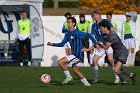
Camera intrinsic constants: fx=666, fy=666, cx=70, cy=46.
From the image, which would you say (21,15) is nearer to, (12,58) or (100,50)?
(12,58)

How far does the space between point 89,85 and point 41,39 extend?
10988mm

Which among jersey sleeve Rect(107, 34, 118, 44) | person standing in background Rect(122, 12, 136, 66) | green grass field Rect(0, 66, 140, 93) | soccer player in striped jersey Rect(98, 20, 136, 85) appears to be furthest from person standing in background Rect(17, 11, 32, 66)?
jersey sleeve Rect(107, 34, 118, 44)

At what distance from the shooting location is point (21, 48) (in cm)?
2795

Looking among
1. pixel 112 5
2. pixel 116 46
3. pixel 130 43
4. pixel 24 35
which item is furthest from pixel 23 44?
pixel 112 5

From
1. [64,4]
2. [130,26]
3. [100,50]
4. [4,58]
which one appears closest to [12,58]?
[4,58]

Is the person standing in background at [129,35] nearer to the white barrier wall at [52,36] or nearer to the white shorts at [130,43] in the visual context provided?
the white shorts at [130,43]

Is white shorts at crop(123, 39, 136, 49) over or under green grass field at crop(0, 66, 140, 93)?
over

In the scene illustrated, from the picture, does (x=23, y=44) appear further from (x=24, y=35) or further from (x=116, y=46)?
(x=116, y=46)

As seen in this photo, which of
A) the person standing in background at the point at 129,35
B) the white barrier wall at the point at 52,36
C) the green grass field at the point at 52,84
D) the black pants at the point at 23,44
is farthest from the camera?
the white barrier wall at the point at 52,36

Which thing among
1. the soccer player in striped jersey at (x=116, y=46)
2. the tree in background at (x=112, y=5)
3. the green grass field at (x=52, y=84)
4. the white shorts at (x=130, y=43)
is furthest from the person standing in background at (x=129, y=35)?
the tree in background at (x=112, y=5)

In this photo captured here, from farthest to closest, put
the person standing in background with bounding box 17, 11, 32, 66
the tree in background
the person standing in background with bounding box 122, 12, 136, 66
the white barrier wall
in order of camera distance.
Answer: the tree in background
the white barrier wall
the person standing in background with bounding box 122, 12, 136, 66
the person standing in background with bounding box 17, 11, 32, 66

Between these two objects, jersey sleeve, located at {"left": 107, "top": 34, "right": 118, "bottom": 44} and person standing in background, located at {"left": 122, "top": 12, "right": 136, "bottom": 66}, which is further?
person standing in background, located at {"left": 122, "top": 12, "right": 136, "bottom": 66}

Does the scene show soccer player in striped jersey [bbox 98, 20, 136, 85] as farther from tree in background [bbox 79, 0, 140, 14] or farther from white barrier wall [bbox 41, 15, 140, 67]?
tree in background [bbox 79, 0, 140, 14]

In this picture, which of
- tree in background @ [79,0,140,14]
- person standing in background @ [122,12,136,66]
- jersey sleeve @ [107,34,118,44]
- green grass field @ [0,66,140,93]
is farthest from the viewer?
tree in background @ [79,0,140,14]
